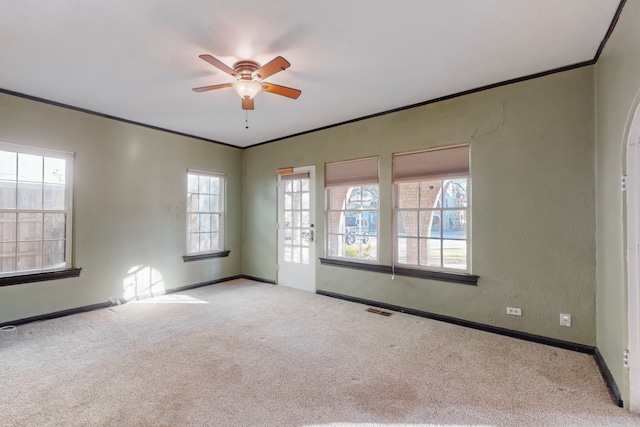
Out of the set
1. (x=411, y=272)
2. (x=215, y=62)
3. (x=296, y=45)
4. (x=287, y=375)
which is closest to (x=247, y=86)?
(x=215, y=62)

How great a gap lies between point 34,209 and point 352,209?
156 inches

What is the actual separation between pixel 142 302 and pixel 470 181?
4611mm

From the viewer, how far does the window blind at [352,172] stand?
Result: 4.32 m

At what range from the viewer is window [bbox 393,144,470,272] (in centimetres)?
356

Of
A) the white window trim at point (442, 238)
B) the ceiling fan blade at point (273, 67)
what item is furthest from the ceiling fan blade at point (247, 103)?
the white window trim at point (442, 238)

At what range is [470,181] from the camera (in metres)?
3.46

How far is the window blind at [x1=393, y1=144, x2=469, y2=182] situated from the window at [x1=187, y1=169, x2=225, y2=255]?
129 inches

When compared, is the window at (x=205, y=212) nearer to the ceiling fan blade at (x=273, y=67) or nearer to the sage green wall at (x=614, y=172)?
the ceiling fan blade at (x=273, y=67)

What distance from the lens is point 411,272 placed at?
386 centimetres

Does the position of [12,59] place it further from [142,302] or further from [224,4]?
[142,302]

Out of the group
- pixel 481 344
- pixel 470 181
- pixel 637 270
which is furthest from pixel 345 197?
pixel 637 270

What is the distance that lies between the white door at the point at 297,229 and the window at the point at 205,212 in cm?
115

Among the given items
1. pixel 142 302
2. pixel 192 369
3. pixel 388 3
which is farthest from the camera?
pixel 142 302

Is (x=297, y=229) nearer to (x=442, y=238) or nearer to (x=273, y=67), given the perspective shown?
(x=442, y=238)
